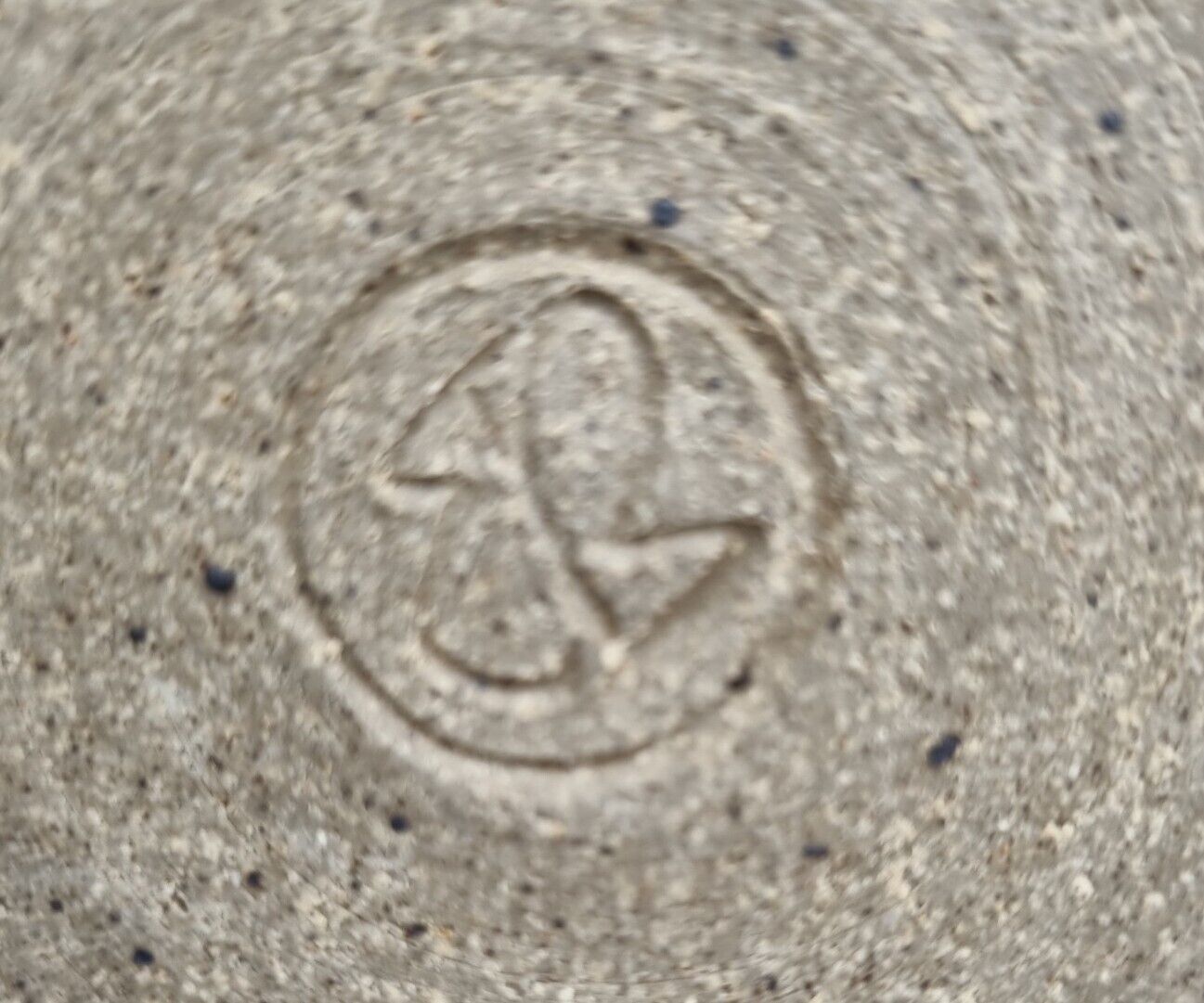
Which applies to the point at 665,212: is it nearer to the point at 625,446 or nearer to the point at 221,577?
the point at 625,446


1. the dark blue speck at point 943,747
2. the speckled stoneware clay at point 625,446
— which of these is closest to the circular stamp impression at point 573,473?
the speckled stoneware clay at point 625,446

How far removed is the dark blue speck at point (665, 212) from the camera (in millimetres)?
827

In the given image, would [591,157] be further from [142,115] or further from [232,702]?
[232,702]

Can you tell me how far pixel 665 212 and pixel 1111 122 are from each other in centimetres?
27

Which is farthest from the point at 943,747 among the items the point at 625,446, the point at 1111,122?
the point at 1111,122

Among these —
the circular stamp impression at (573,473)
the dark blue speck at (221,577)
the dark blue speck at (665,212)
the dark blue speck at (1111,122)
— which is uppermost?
the dark blue speck at (1111,122)

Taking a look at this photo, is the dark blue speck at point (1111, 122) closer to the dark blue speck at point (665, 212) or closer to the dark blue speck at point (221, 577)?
the dark blue speck at point (665, 212)

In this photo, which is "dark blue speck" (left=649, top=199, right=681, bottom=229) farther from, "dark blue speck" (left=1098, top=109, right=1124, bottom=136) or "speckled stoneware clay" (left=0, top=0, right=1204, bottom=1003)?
"dark blue speck" (left=1098, top=109, right=1124, bottom=136)

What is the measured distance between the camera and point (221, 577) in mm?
866

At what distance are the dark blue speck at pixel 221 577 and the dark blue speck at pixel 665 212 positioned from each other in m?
0.34

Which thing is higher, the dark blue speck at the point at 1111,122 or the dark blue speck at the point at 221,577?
the dark blue speck at the point at 1111,122

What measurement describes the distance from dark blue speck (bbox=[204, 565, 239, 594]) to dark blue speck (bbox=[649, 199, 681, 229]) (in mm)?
339

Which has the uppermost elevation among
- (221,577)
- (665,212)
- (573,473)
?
(665,212)

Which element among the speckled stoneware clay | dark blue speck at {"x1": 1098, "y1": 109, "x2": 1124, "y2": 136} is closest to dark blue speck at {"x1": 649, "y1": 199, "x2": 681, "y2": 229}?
the speckled stoneware clay
